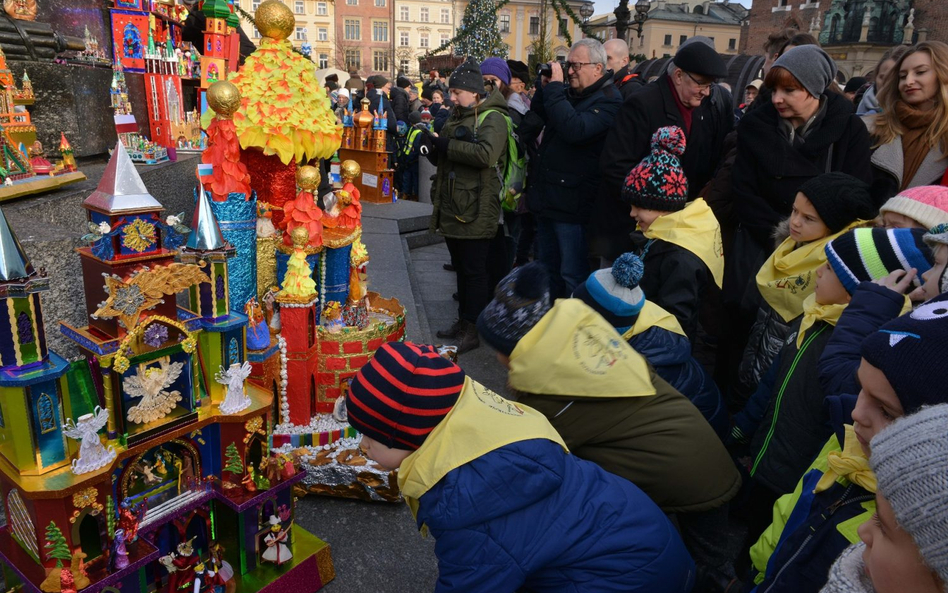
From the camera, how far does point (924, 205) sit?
2211 millimetres

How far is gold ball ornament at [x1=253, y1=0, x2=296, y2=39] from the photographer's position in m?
2.84

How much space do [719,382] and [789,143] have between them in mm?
1511

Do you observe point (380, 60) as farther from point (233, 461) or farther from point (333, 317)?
point (233, 461)

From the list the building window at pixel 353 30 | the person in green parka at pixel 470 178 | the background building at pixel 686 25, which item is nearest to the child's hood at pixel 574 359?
the person in green parka at pixel 470 178

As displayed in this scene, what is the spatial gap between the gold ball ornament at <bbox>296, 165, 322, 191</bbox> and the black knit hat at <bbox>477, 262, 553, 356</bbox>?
3.94ft

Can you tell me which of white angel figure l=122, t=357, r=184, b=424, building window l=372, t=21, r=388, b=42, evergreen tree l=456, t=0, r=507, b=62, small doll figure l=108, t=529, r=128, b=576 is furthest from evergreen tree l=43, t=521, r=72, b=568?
building window l=372, t=21, r=388, b=42

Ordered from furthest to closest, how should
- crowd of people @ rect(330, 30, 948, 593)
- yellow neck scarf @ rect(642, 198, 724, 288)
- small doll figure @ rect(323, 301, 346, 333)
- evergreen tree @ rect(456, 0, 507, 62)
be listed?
evergreen tree @ rect(456, 0, 507, 62)
small doll figure @ rect(323, 301, 346, 333)
yellow neck scarf @ rect(642, 198, 724, 288)
crowd of people @ rect(330, 30, 948, 593)

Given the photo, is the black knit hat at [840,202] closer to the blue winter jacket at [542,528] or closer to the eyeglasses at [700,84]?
the eyeglasses at [700,84]

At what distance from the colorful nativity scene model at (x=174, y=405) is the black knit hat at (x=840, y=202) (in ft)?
7.07

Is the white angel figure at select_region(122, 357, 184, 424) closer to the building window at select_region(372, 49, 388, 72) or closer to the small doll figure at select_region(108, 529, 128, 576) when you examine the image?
the small doll figure at select_region(108, 529, 128, 576)

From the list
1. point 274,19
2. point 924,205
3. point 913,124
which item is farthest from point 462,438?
point 913,124

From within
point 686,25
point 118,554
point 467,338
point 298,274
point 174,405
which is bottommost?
point 467,338

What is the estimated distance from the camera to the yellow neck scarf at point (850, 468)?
140cm

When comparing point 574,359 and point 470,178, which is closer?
point 574,359
